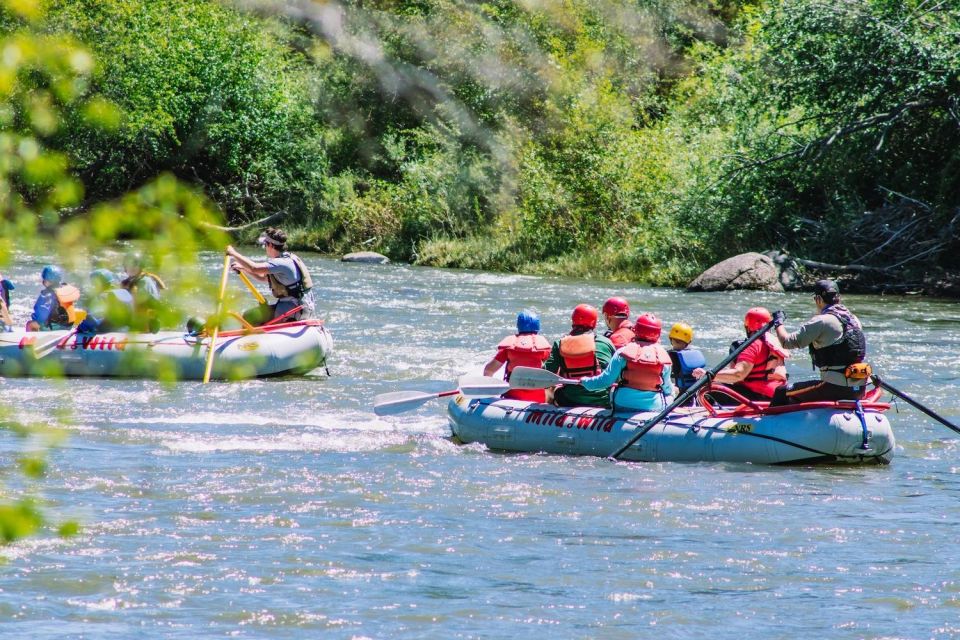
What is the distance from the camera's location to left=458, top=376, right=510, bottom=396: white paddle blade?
381 inches

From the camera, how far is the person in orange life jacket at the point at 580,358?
30.3 feet

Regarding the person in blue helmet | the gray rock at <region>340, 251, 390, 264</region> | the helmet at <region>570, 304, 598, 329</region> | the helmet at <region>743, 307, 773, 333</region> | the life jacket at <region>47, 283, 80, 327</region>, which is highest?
the person in blue helmet

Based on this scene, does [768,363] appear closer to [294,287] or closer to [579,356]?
[579,356]

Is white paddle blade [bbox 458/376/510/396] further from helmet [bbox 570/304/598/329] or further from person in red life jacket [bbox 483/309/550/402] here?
helmet [bbox 570/304/598/329]

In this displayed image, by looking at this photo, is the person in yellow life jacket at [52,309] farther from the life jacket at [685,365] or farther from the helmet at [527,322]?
the life jacket at [685,365]

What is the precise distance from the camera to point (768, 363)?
9.20 metres

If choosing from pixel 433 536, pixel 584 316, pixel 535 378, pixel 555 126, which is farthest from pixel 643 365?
pixel 555 126

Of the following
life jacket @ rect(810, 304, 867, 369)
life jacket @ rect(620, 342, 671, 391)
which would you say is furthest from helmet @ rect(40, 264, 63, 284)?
life jacket @ rect(810, 304, 867, 369)

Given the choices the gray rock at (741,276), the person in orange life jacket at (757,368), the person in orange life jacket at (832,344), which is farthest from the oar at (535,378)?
the gray rock at (741,276)

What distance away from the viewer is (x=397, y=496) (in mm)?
7773

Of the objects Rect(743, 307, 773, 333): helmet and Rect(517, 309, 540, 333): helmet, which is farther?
Rect(517, 309, 540, 333): helmet

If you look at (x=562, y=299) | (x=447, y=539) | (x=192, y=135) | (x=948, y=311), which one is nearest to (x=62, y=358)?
(x=447, y=539)

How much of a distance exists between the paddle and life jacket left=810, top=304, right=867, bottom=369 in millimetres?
2376

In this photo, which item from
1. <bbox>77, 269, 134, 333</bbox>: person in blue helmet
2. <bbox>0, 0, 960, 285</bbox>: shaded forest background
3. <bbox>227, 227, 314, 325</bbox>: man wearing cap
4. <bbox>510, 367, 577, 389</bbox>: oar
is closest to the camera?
<bbox>77, 269, 134, 333</bbox>: person in blue helmet
